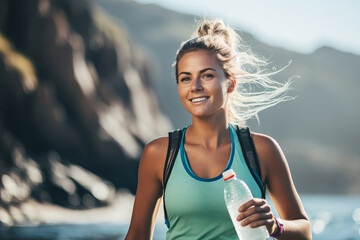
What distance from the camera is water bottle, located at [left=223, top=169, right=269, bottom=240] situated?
2.84 m

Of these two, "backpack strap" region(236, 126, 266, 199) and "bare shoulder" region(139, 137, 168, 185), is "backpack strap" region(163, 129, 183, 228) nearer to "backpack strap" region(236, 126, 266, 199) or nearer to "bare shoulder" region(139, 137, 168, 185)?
"bare shoulder" region(139, 137, 168, 185)

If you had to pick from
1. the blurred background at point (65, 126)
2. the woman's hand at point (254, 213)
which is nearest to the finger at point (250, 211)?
the woman's hand at point (254, 213)

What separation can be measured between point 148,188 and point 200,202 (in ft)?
1.45

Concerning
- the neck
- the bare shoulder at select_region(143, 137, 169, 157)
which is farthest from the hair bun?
the bare shoulder at select_region(143, 137, 169, 157)

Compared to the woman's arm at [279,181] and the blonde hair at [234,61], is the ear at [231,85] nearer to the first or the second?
the blonde hair at [234,61]

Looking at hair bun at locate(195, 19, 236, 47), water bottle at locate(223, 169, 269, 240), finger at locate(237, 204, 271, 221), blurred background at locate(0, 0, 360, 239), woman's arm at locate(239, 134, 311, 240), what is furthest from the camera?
blurred background at locate(0, 0, 360, 239)

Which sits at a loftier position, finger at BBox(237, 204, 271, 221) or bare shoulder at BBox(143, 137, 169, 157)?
bare shoulder at BBox(143, 137, 169, 157)

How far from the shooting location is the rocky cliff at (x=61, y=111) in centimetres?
3053

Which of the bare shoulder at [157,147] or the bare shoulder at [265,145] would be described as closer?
the bare shoulder at [265,145]

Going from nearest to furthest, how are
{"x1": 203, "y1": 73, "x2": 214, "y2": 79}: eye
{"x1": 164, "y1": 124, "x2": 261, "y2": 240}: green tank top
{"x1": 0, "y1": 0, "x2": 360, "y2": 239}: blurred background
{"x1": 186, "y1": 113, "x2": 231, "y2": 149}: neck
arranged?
1. {"x1": 164, "y1": 124, "x2": 261, "y2": 240}: green tank top
2. {"x1": 203, "y1": 73, "x2": 214, "y2": 79}: eye
3. {"x1": 186, "y1": 113, "x2": 231, "y2": 149}: neck
4. {"x1": 0, "y1": 0, "x2": 360, "y2": 239}: blurred background

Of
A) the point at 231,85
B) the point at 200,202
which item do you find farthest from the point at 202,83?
the point at 200,202

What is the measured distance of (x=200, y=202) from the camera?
3.14 m

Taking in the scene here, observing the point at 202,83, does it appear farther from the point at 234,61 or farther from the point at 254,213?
the point at 254,213

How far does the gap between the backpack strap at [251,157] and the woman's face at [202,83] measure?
0.27 m
